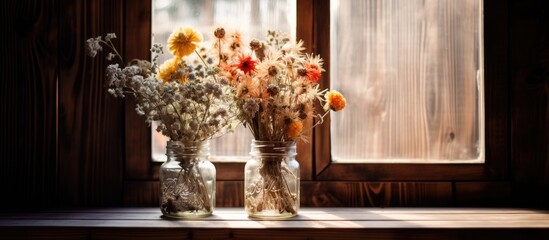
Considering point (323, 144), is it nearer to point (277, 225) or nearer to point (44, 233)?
point (277, 225)

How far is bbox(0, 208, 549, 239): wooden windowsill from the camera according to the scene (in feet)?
5.17

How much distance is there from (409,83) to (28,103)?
1148 mm

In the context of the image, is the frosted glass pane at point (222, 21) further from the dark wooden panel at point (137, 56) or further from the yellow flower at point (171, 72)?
the yellow flower at point (171, 72)

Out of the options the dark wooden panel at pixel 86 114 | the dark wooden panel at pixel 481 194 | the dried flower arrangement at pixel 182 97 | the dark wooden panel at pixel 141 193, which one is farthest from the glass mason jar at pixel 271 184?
the dark wooden panel at pixel 481 194

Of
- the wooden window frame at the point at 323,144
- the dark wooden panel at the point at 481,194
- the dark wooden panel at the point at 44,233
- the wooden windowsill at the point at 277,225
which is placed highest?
the wooden window frame at the point at 323,144

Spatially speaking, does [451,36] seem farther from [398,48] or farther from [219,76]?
[219,76]

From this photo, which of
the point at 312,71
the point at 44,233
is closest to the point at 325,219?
the point at 312,71

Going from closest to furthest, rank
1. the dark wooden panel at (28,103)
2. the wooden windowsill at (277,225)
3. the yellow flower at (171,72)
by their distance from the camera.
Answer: the wooden windowsill at (277,225)
the yellow flower at (171,72)
the dark wooden panel at (28,103)

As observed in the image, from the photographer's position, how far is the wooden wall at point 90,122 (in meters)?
1.92

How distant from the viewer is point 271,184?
5.64 feet

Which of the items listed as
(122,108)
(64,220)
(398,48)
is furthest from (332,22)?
(64,220)

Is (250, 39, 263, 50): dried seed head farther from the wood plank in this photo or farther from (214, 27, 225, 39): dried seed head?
the wood plank

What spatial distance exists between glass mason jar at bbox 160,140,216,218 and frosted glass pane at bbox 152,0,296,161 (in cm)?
23

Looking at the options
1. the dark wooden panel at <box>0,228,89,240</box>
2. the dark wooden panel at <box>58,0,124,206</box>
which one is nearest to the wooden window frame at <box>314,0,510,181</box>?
the dark wooden panel at <box>58,0,124,206</box>
